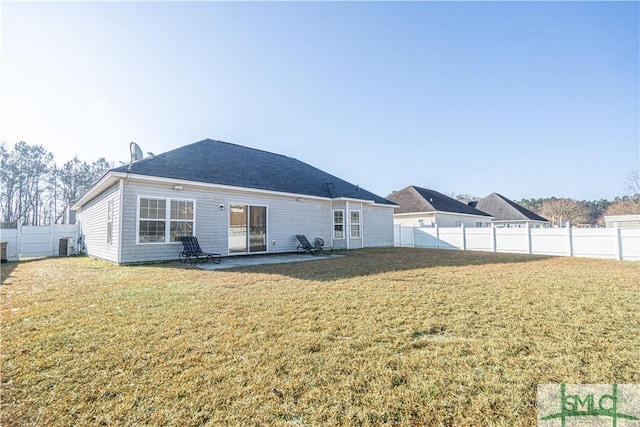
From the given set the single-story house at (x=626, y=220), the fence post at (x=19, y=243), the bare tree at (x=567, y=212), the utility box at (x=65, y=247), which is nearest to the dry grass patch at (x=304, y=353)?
the fence post at (x=19, y=243)

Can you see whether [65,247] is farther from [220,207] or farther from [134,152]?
[220,207]

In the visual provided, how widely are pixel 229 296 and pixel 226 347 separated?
81.1 inches

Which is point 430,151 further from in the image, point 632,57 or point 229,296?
point 229,296

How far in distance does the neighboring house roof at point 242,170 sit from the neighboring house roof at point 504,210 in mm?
18954

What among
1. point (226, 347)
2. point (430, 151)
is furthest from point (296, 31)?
point (430, 151)

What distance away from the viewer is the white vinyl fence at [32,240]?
488 inches

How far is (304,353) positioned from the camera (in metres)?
2.61

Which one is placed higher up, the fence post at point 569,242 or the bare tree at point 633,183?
the bare tree at point 633,183

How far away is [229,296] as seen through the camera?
15.4 ft

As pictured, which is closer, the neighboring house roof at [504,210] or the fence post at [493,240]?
the fence post at [493,240]

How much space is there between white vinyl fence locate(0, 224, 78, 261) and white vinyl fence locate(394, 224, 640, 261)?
1964 centimetres

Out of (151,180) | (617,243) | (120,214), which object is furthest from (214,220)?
(617,243)

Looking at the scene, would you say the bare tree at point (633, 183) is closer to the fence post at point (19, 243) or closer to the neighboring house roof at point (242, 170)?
the neighboring house roof at point (242, 170)

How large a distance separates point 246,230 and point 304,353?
29.9ft
